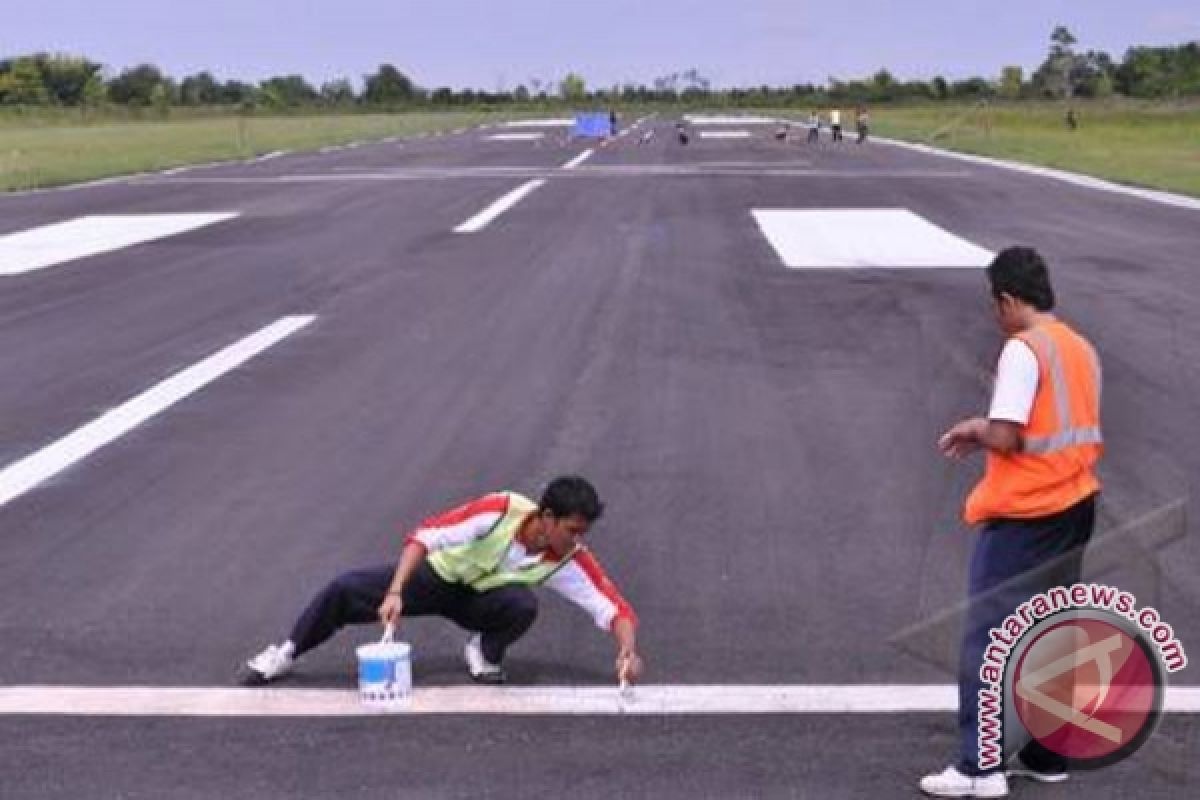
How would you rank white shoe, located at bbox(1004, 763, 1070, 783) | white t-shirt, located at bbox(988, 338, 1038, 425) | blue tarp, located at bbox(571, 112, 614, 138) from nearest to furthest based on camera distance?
white t-shirt, located at bbox(988, 338, 1038, 425) < white shoe, located at bbox(1004, 763, 1070, 783) < blue tarp, located at bbox(571, 112, 614, 138)

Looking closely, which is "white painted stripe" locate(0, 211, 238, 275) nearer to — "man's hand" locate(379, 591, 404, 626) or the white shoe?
"man's hand" locate(379, 591, 404, 626)

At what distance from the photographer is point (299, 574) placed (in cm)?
776

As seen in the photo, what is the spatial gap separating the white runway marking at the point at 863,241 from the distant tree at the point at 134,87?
150 meters

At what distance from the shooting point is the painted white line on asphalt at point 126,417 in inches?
390

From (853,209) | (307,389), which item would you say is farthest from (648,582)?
(853,209)

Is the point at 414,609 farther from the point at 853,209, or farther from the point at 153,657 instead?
the point at 853,209

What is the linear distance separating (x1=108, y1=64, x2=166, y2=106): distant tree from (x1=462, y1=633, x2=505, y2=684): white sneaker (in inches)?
6679

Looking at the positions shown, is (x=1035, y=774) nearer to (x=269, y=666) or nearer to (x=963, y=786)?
(x=963, y=786)

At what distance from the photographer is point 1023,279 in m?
5.17

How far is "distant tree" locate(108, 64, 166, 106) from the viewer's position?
17162 centimetres

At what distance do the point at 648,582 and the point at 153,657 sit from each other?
217cm

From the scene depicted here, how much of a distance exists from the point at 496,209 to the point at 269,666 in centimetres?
2417

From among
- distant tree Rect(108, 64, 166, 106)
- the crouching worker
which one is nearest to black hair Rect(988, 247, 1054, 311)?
the crouching worker

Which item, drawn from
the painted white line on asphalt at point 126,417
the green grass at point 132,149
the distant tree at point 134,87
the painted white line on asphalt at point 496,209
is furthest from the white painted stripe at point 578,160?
the distant tree at point 134,87
